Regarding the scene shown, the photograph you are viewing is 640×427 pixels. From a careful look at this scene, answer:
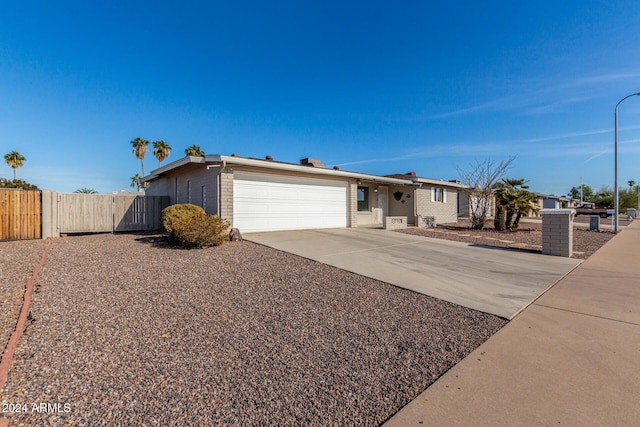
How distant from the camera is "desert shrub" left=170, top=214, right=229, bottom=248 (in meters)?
8.20

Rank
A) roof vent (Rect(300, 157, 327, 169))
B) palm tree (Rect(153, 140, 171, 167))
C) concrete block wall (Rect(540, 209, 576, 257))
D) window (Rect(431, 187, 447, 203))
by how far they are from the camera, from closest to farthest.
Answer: concrete block wall (Rect(540, 209, 576, 257))
roof vent (Rect(300, 157, 327, 169))
window (Rect(431, 187, 447, 203))
palm tree (Rect(153, 140, 171, 167))

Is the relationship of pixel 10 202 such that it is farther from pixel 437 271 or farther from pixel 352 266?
pixel 437 271

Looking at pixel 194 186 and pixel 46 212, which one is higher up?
pixel 194 186

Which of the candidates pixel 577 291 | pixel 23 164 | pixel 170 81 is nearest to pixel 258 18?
pixel 170 81

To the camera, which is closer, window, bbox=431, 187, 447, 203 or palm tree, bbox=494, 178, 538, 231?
palm tree, bbox=494, 178, 538, 231

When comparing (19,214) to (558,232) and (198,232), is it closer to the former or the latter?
(198,232)

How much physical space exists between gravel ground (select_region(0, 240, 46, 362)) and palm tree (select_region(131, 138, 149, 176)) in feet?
108

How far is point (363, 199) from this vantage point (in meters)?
17.5

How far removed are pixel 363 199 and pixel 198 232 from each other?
443 inches

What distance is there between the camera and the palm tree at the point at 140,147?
37375 millimetres

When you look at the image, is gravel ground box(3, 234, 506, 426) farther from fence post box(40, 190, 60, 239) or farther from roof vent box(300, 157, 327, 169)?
roof vent box(300, 157, 327, 169)

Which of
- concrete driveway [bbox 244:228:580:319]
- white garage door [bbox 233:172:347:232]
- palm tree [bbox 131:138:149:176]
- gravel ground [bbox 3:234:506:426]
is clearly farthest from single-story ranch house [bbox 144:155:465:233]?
palm tree [bbox 131:138:149:176]

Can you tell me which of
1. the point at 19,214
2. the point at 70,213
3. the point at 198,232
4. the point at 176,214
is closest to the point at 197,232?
the point at 198,232

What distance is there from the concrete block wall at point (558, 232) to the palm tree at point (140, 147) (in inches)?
1674
